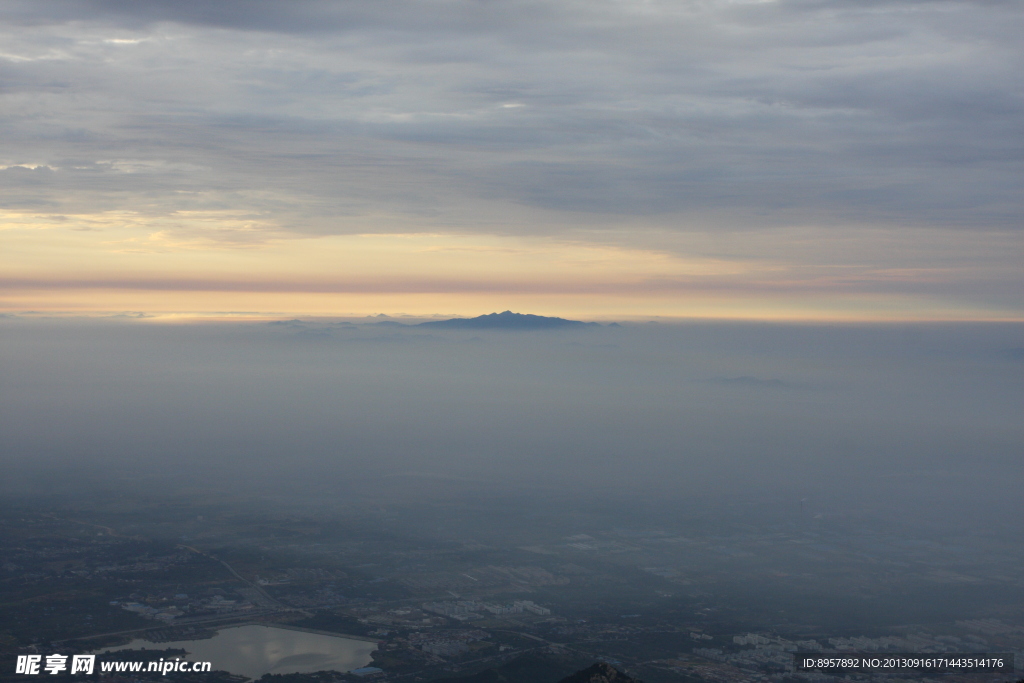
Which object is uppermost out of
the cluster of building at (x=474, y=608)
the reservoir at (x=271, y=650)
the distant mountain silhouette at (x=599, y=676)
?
the distant mountain silhouette at (x=599, y=676)

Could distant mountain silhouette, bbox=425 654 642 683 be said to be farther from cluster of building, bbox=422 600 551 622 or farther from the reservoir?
cluster of building, bbox=422 600 551 622

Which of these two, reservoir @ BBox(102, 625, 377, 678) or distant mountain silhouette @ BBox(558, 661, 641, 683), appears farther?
reservoir @ BBox(102, 625, 377, 678)

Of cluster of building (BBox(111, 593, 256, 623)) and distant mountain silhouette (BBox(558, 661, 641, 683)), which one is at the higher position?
distant mountain silhouette (BBox(558, 661, 641, 683))

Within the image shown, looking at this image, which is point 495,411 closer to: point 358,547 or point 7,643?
point 358,547

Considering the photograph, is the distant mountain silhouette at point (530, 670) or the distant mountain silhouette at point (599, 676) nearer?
the distant mountain silhouette at point (599, 676)

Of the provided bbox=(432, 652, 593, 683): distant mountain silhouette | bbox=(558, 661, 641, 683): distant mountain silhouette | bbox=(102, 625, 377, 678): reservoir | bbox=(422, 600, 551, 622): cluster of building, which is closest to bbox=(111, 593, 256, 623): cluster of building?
bbox=(102, 625, 377, 678): reservoir

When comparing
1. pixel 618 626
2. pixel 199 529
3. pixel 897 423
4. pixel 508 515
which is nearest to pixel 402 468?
pixel 508 515

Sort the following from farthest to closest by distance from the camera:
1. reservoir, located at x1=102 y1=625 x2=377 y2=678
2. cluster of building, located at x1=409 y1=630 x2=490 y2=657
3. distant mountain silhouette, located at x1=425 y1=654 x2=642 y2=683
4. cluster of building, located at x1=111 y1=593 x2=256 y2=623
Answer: cluster of building, located at x1=111 y1=593 x2=256 y2=623, cluster of building, located at x1=409 y1=630 x2=490 y2=657, reservoir, located at x1=102 y1=625 x2=377 y2=678, distant mountain silhouette, located at x1=425 y1=654 x2=642 y2=683

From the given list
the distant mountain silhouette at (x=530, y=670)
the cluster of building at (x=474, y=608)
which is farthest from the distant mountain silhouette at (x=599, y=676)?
the cluster of building at (x=474, y=608)

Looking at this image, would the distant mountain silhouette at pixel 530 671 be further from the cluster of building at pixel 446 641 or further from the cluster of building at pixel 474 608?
the cluster of building at pixel 474 608
